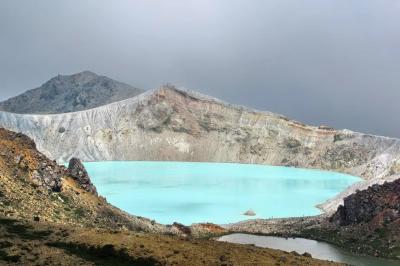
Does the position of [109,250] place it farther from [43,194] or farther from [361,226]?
[361,226]

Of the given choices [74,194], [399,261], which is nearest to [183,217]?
[74,194]

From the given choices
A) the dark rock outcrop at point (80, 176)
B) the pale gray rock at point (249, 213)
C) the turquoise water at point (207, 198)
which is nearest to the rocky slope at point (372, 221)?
the pale gray rock at point (249, 213)

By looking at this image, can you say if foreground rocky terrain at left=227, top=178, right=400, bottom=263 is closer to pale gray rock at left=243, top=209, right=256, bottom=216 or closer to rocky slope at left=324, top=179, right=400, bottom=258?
rocky slope at left=324, top=179, right=400, bottom=258

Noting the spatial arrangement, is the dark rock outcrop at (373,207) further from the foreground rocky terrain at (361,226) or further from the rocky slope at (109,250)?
the rocky slope at (109,250)

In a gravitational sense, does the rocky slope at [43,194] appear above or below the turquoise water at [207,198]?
below

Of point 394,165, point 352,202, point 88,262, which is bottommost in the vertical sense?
point 88,262

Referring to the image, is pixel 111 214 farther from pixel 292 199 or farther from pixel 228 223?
pixel 292 199

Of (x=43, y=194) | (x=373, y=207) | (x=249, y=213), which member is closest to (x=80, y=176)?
(x=43, y=194)

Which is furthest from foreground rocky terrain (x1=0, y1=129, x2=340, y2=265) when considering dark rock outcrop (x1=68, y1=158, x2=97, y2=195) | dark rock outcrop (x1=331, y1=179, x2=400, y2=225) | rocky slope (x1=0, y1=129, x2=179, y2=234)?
dark rock outcrop (x1=331, y1=179, x2=400, y2=225)

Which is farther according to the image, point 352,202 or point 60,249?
point 352,202

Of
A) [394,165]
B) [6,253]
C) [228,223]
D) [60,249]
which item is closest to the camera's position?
[6,253]

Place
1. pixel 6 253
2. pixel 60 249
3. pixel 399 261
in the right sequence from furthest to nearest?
1. pixel 399 261
2. pixel 60 249
3. pixel 6 253
